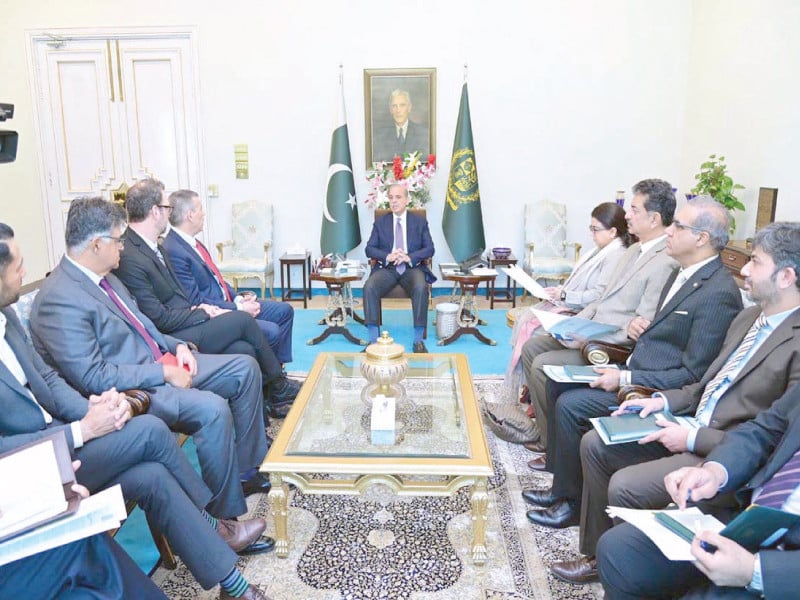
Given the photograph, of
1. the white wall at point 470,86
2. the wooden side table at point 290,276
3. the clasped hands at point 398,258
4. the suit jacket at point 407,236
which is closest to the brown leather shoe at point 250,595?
the clasped hands at point 398,258

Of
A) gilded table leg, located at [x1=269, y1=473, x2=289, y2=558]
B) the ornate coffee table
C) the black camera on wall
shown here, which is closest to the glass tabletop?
the ornate coffee table

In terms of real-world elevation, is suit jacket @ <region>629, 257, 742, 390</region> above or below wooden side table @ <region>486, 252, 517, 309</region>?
above

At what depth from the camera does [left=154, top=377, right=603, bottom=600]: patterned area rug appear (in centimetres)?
218

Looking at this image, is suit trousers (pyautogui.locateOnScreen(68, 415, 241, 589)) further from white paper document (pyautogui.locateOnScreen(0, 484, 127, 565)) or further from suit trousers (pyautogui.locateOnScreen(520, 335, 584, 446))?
suit trousers (pyautogui.locateOnScreen(520, 335, 584, 446))

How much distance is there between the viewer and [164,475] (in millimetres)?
1989

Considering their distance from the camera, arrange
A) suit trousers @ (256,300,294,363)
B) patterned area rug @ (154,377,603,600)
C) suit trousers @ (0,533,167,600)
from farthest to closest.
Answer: suit trousers @ (256,300,294,363) < patterned area rug @ (154,377,603,600) < suit trousers @ (0,533,167,600)

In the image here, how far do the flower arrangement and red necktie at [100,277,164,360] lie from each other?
3374 mm

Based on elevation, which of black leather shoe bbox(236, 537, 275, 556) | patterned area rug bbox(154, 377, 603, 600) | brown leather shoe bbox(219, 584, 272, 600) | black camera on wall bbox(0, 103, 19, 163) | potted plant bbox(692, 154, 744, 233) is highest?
black camera on wall bbox(0, 103, 19, 163)

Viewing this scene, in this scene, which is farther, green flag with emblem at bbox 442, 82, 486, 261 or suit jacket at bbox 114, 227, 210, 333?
green flag with emblem at bbox 442, 82, 486, 261

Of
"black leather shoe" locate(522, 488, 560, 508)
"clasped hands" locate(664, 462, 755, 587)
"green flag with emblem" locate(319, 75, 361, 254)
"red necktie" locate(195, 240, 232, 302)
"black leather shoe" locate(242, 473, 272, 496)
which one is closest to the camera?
"clasped hands" locate(664, 462, 755, 587)

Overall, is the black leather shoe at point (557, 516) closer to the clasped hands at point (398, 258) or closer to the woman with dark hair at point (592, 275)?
the woman with dark hair at point (592, 275)

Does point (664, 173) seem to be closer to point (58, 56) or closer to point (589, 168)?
point (589, 168)

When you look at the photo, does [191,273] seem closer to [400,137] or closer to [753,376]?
[753,376]

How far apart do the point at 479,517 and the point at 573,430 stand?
0.61 meters
